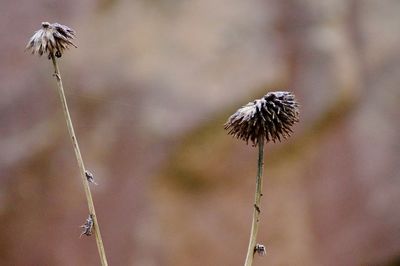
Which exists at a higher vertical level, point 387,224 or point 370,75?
point 370,75

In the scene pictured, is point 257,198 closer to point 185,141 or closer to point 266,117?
point 266,117

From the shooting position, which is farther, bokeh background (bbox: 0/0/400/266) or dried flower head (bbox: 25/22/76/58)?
bokeh background (bbox: 0/0/400/266)

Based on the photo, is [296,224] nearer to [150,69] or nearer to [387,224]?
[387,224]

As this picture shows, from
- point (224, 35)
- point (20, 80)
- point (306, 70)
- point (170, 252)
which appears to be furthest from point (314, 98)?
point (20, 80)

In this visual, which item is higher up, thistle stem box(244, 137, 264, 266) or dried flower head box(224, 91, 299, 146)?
dried flower head box(224, 91, 299, 146)

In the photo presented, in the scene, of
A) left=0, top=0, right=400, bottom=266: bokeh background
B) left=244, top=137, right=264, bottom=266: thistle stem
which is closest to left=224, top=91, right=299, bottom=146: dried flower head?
left=244, top=137, right=264, bottom=266: thistle stem

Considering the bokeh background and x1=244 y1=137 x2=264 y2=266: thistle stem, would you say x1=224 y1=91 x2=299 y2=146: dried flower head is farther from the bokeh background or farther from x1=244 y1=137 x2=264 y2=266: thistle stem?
the bokeh background

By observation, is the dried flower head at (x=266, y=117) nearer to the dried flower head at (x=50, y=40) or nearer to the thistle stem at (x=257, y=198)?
the thistle stem at (x=257, y=198)
